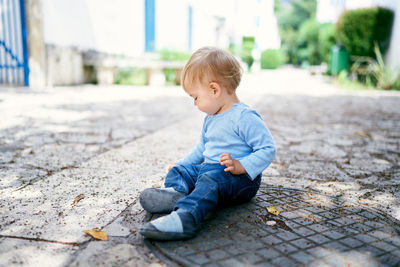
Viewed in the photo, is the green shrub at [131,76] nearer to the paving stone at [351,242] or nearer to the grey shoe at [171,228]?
the grey shoe at [171,228]

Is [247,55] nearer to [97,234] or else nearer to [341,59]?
[341,59]

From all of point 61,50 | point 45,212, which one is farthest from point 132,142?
point 61,50

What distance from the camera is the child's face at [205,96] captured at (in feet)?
5.54

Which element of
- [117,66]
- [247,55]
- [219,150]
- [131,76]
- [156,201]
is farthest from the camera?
[247,55]

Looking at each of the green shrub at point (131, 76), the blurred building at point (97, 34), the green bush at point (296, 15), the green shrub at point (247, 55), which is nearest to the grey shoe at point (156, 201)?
the blurred building at point (97, 34)

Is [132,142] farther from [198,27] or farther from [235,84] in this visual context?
[198,27]

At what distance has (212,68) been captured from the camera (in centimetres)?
164

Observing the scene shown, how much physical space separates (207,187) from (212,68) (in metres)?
0.54

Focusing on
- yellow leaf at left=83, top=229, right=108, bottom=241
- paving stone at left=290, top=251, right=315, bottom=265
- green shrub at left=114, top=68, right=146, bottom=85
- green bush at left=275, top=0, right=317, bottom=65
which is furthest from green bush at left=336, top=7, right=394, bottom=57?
green bush at left=275, top=0, right=317, bottom=65

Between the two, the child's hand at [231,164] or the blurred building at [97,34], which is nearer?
the child's hand at [231,164]

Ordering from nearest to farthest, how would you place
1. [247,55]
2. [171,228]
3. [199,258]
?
[199,258] < [171,228] < [247,55]

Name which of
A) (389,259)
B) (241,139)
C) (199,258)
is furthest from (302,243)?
(241,139)

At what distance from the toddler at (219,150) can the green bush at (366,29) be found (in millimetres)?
9311

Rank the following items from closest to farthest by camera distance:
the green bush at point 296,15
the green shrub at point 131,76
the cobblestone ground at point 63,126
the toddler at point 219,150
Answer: the toddler at point 219,150, the cobblestone ground at point 63,126, the green shrub at point 131,76, the green bush at point 296,15
